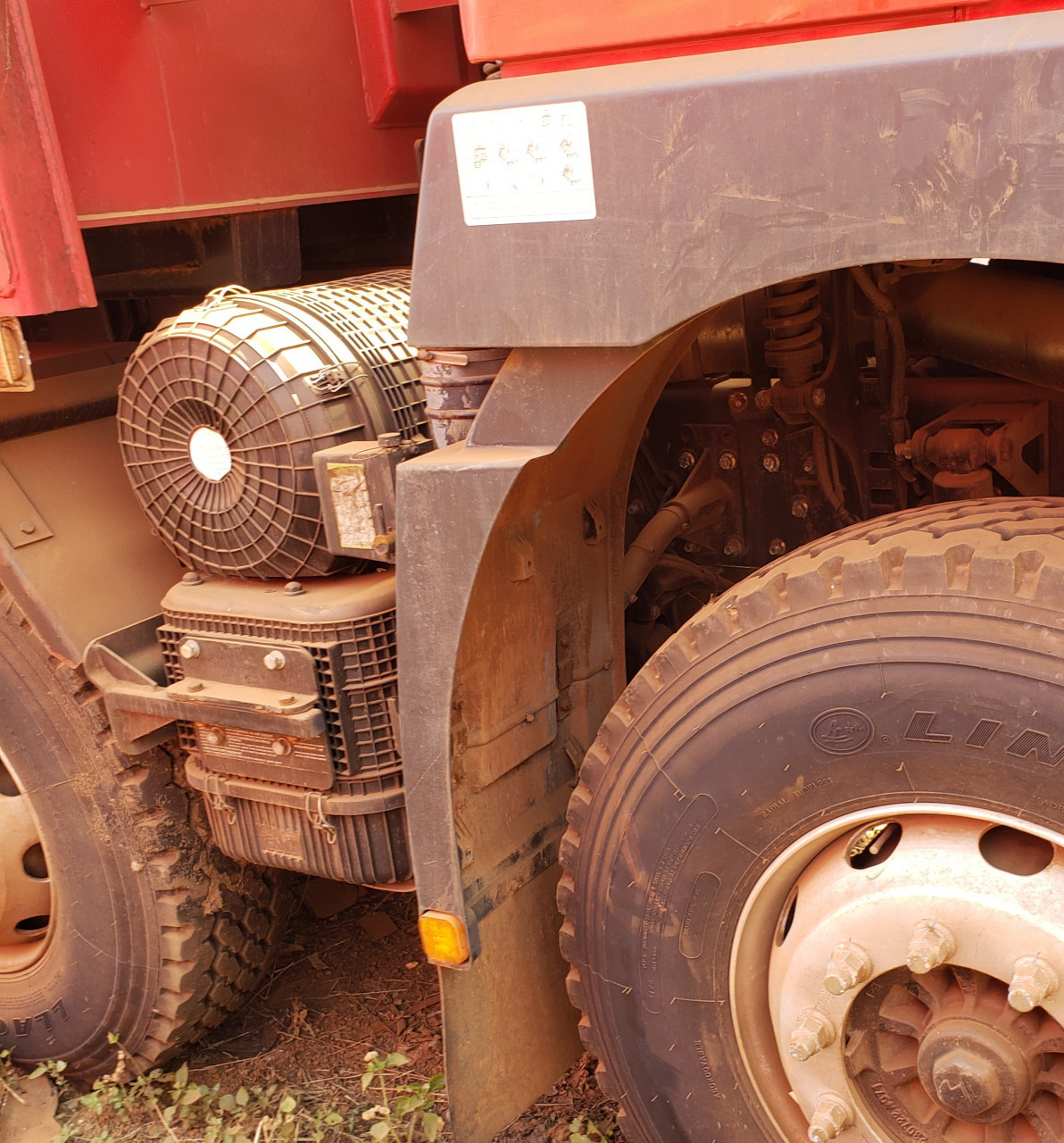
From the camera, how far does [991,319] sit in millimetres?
1962

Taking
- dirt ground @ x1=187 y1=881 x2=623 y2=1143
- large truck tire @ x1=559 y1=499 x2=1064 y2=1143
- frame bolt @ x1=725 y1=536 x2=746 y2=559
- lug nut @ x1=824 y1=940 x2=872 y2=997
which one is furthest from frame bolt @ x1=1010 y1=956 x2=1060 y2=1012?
dirt ground @ x1=187 y1=881 x2=623 y2=1143

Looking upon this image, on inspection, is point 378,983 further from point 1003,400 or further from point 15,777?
point 1003,400

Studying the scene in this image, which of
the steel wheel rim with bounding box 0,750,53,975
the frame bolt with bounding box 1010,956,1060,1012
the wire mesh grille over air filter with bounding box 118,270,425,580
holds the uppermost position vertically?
the wire mesh grille over air filter with bounding box 118,270,425,580

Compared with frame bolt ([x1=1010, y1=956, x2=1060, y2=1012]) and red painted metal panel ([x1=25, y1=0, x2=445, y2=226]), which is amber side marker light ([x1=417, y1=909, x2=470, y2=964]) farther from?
red painted metal panel ([x1=25, y1=0, x2=445, y2=226])

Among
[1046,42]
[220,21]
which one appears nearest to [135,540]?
[220,21]

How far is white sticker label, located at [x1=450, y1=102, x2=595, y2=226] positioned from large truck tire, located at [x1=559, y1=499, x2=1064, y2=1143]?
1.82 feet

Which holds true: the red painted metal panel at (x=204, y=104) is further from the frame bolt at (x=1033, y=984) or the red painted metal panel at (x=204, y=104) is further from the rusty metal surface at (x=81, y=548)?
the frame bolt at (x=1033, y=984)

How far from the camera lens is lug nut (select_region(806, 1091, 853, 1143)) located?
161 cm

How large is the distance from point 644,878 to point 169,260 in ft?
5.14

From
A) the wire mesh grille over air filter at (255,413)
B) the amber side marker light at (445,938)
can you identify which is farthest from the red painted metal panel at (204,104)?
the amber side marker light at (445,938)

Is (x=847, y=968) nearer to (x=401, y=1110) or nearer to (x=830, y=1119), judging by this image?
(x=830, y=1119)

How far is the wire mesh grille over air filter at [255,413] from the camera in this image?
1.96m

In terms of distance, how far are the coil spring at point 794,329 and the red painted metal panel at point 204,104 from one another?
0.93 m

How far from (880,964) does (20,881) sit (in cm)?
190
